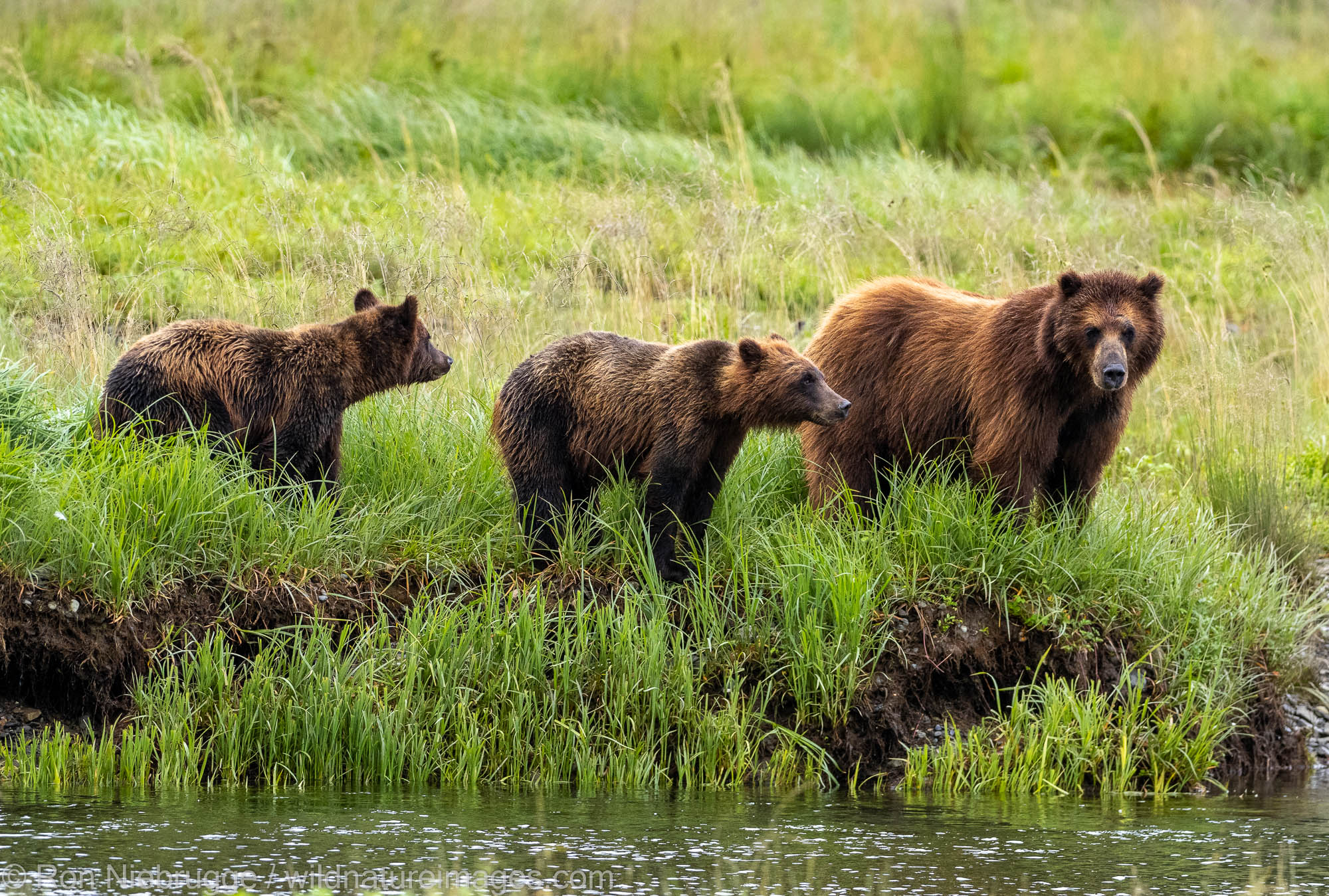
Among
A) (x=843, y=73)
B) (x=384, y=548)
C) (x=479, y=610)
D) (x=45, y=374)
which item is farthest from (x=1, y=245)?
(x=843, y=73)

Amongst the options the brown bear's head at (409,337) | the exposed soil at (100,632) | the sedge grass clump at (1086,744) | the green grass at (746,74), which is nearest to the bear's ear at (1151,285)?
the sedge grass clump at (1086,744)

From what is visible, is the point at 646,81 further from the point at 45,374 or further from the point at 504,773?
the point at 504,773

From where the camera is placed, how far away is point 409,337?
7.84 metres

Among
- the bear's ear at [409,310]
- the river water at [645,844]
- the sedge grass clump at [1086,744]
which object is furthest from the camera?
the bear's ear at [409,310]

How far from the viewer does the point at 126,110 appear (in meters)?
14.4

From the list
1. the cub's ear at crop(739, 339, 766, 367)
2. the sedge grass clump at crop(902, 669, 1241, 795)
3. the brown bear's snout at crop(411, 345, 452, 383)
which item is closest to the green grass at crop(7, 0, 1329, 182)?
the brown bear's snout at crop(411, 345, 452, 383)

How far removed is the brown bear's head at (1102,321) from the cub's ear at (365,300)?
3246 mm

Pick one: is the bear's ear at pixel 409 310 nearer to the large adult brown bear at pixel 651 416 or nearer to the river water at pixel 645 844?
the large adult brown bear at pixel 651 416

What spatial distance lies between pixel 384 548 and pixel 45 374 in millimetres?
2242

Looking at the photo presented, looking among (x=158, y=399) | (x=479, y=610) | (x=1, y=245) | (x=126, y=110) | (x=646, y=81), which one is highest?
(x=646, y=81)

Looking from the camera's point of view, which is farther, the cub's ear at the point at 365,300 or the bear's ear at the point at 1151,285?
the cub's ear at the point at 365,300

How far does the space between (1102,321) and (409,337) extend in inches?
127

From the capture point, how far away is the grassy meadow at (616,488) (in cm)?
667

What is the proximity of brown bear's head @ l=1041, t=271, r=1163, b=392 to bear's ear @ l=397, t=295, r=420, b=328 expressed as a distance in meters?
2.94
